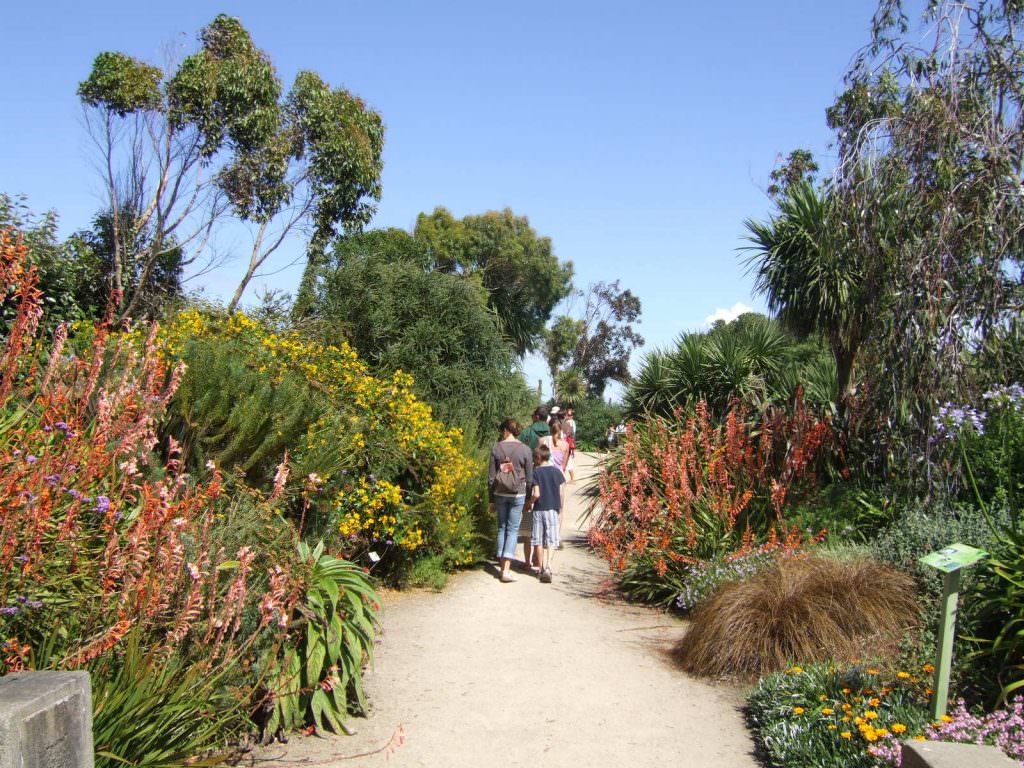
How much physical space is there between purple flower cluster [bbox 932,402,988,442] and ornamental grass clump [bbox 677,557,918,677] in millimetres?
1493

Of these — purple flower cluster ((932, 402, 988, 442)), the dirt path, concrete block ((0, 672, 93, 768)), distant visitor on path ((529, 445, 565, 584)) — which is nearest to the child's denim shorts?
distant visitor on path ((529, 445, 565, 584))

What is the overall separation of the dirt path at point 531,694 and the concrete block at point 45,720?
1704 millimetres

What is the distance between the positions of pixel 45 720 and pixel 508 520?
6.75m

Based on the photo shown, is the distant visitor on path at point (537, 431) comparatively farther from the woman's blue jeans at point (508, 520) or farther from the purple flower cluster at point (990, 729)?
the purple flower cluster at point (990, 729)

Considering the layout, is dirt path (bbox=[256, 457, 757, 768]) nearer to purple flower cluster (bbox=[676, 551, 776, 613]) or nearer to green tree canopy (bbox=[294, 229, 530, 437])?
purple flower cluster (bbox=[676, 551, 776, 613])

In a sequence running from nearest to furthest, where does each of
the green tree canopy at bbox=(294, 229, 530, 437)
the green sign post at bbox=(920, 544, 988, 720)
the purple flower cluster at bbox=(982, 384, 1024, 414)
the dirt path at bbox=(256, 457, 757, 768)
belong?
1. the green sign post at bbox=(920, 544, 988, 720)
2. the dirt path at bbox=(256, 457, 757, 768)
3. the purple flower cluster at bbox=(982, 384, 1024, 414)
4. the green tree canopy at bbox=(294, 229, 530, 437)

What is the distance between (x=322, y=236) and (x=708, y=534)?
42.0 ft

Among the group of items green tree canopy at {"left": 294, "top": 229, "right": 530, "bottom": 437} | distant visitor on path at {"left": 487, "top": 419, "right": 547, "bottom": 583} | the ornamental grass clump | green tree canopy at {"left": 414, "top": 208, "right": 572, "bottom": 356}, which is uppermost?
green tree canopy at {"left": 414, "top": 208, "right": 572, "bottom": 356}

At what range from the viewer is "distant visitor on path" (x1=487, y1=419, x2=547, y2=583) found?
8.88m

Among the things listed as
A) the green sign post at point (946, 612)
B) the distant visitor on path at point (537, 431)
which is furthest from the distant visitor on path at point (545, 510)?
the green sign post at point (946, 612)

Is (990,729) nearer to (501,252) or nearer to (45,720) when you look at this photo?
(45,720)

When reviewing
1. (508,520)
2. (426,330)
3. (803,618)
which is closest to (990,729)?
(803,618)

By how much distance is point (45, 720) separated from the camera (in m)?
2.48

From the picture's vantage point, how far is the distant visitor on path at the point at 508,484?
888 cm
